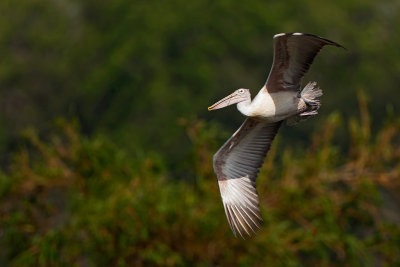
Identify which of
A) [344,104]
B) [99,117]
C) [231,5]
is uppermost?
[231,5]

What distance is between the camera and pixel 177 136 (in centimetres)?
3628

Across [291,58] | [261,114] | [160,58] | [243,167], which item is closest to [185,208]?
[243,167]

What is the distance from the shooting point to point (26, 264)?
1658 centimetres

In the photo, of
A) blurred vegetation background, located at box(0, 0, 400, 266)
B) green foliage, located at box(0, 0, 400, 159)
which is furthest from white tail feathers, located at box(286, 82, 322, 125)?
green foliage, located at box(0, 0, 400, 159)

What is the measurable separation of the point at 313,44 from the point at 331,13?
35.6 meters

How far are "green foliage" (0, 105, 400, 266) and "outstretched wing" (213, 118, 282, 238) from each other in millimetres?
4488

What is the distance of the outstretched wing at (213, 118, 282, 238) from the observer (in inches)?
456

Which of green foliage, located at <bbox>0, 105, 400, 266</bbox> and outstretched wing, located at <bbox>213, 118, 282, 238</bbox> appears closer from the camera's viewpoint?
outstretched wing, located at <bbox>213, 118, 282, 238</bbox>

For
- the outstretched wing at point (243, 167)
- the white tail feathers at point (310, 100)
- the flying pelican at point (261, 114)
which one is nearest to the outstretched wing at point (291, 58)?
the flying pelican at point (261, 114)

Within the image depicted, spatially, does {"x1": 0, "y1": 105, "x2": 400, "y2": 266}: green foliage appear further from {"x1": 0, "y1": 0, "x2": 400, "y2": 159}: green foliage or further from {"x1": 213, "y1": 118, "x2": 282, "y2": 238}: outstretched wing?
{"x1": 0, "y1": 0, "x2": 400, "y2": 159}: green foliage

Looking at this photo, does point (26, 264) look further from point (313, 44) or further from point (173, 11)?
point (173, 11)

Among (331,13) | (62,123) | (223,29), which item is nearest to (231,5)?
(223,29)

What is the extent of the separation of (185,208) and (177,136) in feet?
63.7

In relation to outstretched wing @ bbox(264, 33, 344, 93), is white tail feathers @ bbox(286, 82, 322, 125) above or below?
below
